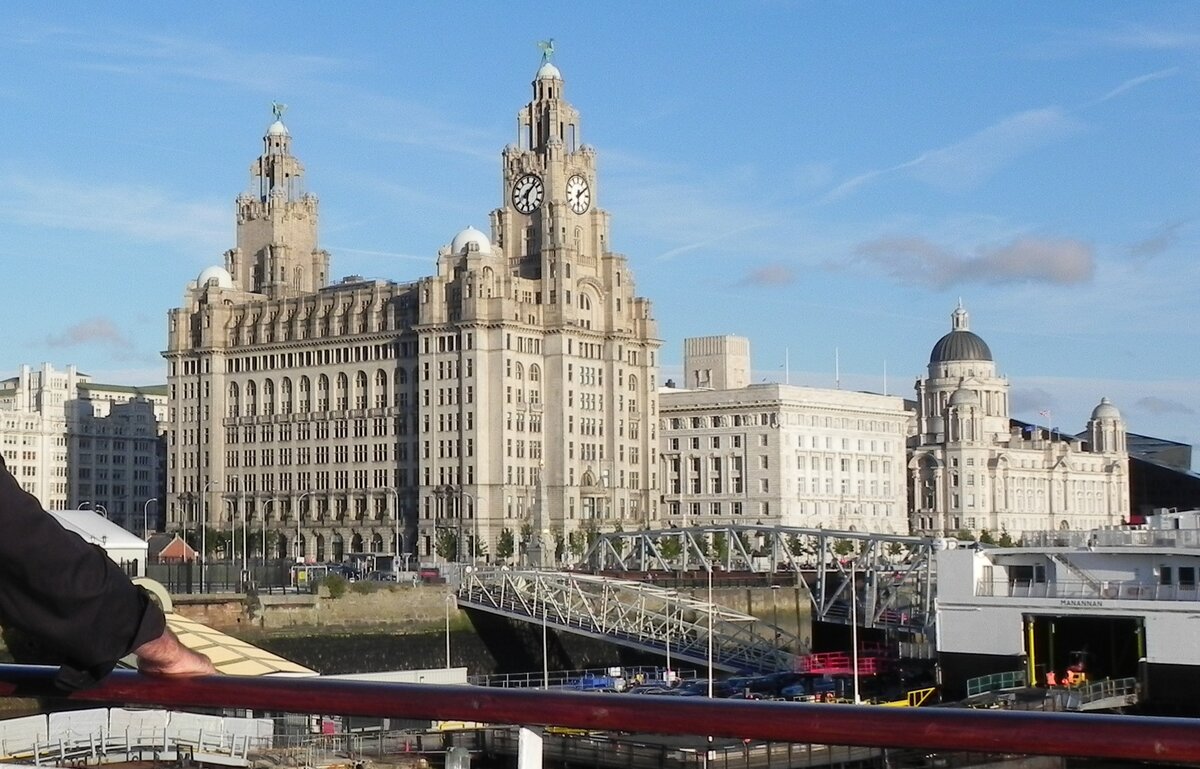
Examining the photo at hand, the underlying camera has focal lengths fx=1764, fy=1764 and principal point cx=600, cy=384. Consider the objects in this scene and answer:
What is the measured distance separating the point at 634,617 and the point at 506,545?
46174 mm

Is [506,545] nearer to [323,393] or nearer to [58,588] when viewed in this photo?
[323,393]

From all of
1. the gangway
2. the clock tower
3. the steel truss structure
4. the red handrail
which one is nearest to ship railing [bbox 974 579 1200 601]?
the gangway

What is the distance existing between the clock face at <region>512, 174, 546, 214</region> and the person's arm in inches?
5738

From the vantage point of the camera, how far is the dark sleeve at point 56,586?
4266 mm

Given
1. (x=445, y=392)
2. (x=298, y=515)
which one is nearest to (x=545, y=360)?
(x=445, y=392)

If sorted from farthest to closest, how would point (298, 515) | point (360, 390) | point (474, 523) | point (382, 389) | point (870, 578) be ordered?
point (298, 515)
point (360, 390)
point (382, 389)
point (474, 523)
point (870, 578)

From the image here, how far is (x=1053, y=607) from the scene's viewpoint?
2212 inches

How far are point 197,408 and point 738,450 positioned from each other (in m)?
51.0

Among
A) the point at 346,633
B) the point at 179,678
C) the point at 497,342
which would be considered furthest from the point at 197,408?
the point at 179,678

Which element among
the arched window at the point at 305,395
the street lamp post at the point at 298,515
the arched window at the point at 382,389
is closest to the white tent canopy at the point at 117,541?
the street lamp post at the point at 298,515

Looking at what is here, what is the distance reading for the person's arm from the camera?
14.0 ft

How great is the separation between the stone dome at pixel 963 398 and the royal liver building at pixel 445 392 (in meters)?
47.3

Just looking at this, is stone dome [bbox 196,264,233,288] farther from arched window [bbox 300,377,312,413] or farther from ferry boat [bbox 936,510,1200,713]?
ferry boat [bbox 936,510,1200,713]

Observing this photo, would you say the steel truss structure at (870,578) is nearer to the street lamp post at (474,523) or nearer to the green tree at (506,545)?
the green tree at (506,545)
